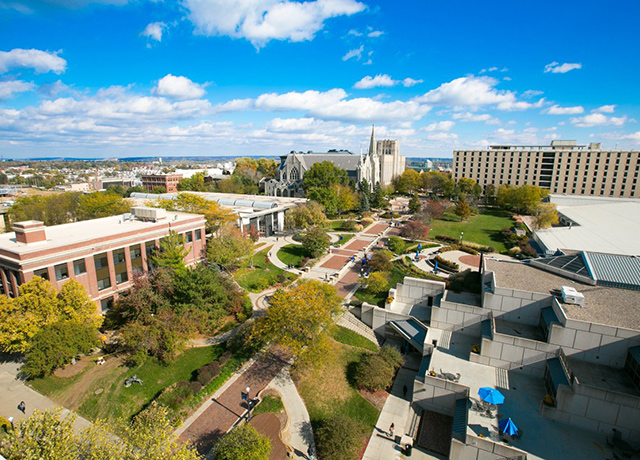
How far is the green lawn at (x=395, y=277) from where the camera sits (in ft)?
115

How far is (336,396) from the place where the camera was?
76.3ft

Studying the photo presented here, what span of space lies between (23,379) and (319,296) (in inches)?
883

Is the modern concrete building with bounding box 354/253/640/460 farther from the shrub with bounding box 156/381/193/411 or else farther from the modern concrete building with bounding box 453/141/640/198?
the modern concrete building with bounding box 453/141/640/198

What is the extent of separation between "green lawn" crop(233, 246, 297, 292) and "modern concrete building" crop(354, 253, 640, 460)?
42.1 ft

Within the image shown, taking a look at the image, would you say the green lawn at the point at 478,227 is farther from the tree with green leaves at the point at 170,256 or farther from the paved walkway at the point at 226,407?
the tree with green leaves at the point at 170,256

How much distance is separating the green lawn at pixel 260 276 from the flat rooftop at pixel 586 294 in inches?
892

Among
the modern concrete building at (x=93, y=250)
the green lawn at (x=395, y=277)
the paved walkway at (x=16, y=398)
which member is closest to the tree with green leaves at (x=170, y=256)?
the modern concrete building at (x=93, y=250)

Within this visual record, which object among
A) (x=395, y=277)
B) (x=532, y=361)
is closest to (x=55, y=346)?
(x=395, y=277)

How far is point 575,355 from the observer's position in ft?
72.9

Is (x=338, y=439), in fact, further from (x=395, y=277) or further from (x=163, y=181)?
(x=163, y=181)

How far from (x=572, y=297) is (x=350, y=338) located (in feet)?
56.9

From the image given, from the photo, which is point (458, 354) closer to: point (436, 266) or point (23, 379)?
point (436, 266)

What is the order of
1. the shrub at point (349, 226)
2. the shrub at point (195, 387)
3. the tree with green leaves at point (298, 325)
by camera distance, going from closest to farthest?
1. the shrub at point (195, 387)
2. the tree with green leaves at point (298, 325)
3. the shrub at point (349, 226)

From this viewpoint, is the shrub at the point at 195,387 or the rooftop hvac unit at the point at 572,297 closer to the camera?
the shrub at the point at 195,387
